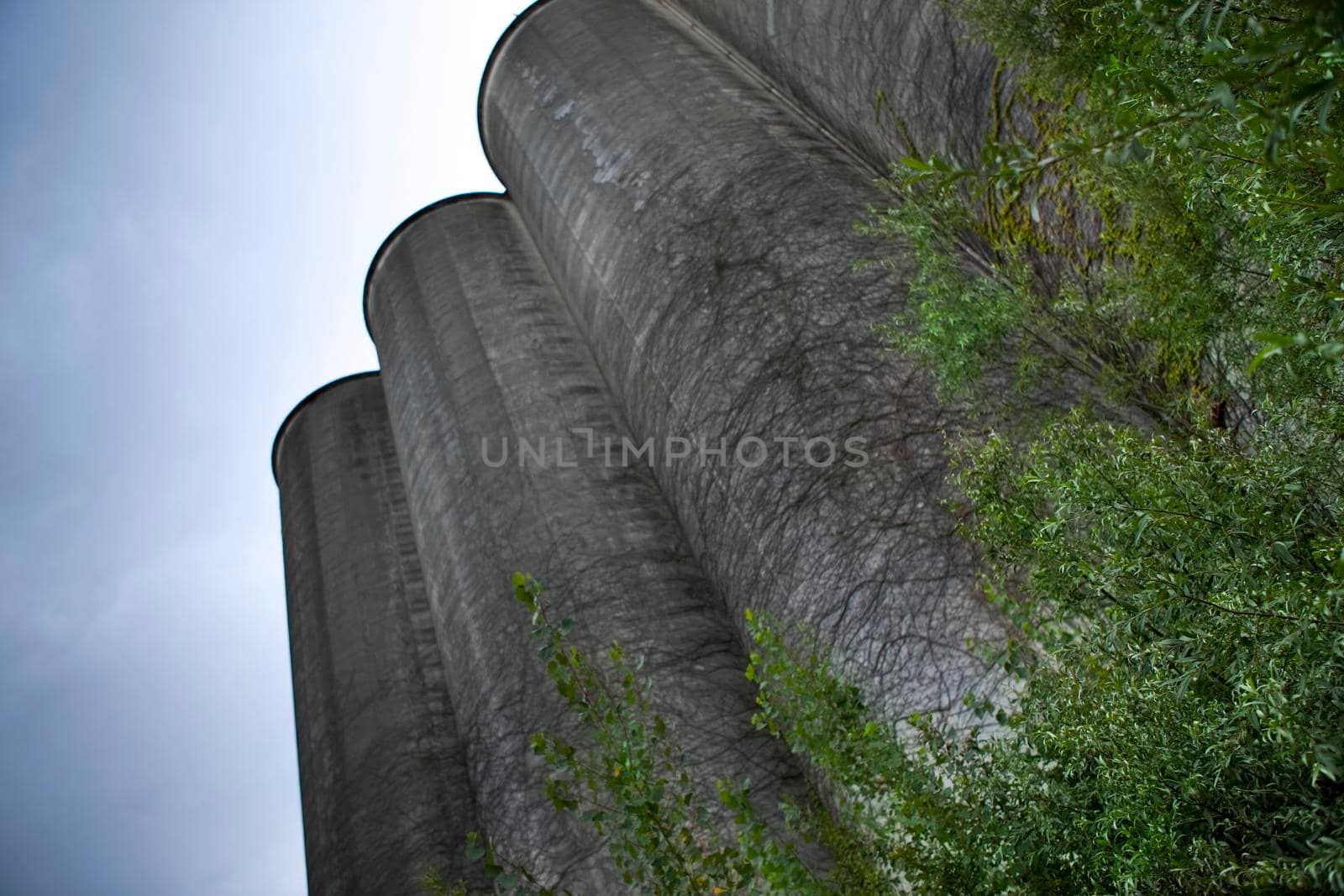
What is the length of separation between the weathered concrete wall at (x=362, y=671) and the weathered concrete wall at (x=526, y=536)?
85 cm

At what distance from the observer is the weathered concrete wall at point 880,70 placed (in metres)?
6.84

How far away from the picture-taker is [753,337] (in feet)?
25.4

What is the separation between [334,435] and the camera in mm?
13484

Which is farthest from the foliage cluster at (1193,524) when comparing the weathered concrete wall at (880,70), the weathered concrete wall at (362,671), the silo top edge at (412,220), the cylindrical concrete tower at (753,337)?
the silo top edge at (412,220)

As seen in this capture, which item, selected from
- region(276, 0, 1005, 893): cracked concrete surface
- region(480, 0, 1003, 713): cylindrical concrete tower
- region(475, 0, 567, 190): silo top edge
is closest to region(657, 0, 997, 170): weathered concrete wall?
region(276, 0, 1005, 893): cracked concrete surface

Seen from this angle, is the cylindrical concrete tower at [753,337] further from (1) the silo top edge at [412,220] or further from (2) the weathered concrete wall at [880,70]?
(1) the silo top edge at [412,220]

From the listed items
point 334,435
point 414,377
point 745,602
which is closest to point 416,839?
point 745,602

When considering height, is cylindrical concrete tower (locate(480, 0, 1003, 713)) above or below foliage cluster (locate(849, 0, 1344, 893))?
above

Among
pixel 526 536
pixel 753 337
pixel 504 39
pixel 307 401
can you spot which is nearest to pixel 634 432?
pixel 526 536

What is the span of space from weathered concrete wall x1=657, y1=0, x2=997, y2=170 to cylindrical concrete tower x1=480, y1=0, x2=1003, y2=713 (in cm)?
41

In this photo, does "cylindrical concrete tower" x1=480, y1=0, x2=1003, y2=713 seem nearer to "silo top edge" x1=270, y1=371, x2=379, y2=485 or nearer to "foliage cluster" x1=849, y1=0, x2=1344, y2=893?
"foliage cluster" x1=849, y1=0, x2=1344, y2=893

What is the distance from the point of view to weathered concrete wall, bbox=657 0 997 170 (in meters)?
6.84

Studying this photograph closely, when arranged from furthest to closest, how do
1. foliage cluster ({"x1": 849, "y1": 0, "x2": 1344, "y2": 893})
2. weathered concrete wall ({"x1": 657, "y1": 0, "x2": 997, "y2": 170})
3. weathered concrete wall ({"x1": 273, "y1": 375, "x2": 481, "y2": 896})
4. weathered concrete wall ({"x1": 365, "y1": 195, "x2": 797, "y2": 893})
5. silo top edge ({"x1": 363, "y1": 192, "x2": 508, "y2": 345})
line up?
silo top edge ({"x1": 363, "y1": 192, "x2": 508, "y2": 345})
weathered concrete wall ({"x1": 273, "y1": 375, "x2": 481, "y2": 896})
weathered concrete wall ({"x1": 365, "y1": 195, "x2": 797, "y2": 893})
weathered concrete wall ({"x1": 657, "y1": 0, "x2": 997, "y2": 170})
foliage cluster ({"x1": 849, "y1": 0, "x2": 1344, "y2": 893})

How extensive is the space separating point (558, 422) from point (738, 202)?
300 cm
